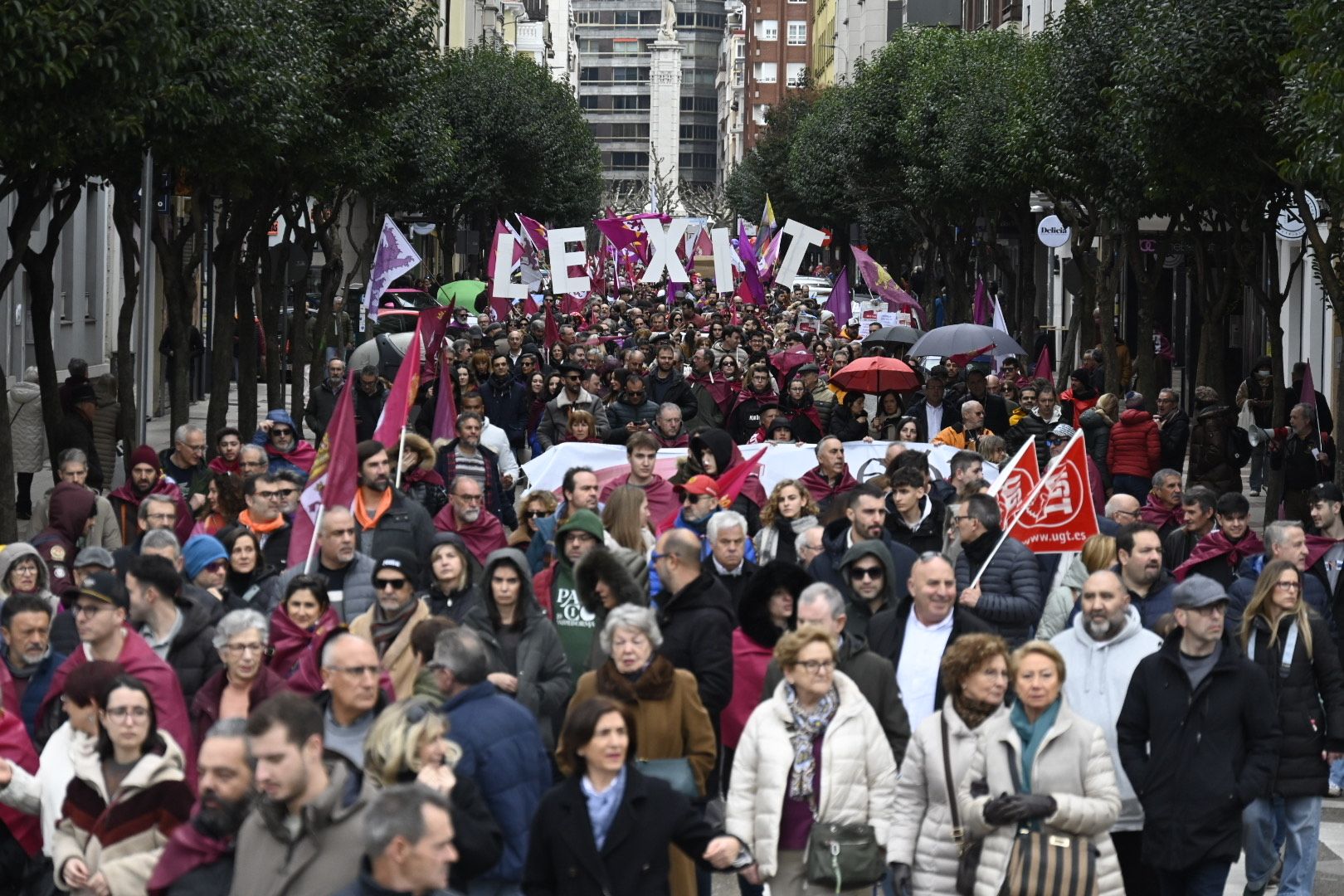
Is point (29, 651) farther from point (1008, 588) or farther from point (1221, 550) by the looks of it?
point (1221, 550)

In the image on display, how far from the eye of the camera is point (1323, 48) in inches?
628

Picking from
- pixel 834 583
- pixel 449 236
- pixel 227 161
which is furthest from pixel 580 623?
pixel 449 236

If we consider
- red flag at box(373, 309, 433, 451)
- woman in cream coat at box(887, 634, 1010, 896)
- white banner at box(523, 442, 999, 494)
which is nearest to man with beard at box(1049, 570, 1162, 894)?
woman in cream coat at box(887, 634, 1010, 896)

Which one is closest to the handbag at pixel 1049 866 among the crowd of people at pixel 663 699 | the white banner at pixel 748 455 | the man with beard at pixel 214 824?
the crowd of people at pixel 663 699

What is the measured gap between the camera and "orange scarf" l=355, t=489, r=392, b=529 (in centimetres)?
1178

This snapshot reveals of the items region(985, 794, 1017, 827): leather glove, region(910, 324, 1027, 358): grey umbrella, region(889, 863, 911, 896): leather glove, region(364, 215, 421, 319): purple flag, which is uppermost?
region(364, 215, 421, 319): purple flag

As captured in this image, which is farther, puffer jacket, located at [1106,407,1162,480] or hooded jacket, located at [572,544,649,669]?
puffer jacket, located at [1106,407,1162,480]

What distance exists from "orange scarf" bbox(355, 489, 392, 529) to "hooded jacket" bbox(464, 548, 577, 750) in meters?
3.27

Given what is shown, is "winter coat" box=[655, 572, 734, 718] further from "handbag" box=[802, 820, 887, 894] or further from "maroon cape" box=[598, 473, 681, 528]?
"maroon cape" box=[598, 473, 681, 528]

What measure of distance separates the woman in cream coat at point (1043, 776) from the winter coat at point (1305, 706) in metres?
2.13

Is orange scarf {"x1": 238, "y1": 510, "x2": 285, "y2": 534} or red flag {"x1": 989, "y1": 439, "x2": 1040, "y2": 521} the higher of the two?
red flag {"x1": 989, "y1": 439, "x2": 1040, "y2": 521}

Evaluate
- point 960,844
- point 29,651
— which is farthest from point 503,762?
point 29,651

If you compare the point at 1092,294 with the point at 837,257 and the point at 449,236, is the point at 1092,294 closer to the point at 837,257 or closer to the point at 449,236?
the point at 449,236

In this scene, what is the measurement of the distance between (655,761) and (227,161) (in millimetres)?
16299
